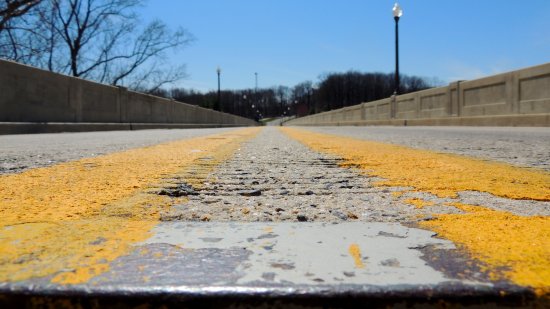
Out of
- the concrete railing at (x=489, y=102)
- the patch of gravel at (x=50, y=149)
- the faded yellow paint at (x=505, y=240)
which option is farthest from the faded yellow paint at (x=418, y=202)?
the concrete railing at (x=489, y=102)

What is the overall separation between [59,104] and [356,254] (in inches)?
611

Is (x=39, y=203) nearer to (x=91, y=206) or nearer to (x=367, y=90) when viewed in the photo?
(x=91, y=206)

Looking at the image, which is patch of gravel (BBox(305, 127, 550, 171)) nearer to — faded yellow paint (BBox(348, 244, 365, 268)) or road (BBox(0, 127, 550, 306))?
road (BBox(0, 127, 550, 306))

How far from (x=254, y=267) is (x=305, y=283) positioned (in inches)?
5.5

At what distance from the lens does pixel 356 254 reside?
1011mm

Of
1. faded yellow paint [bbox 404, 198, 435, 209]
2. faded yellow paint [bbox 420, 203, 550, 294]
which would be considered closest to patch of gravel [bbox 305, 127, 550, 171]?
faded yellow paint [bbox 404, 198, 435, 209]

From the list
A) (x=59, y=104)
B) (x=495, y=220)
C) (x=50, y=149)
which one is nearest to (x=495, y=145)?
(x=495, y=220)

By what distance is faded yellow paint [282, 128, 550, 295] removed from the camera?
891mm

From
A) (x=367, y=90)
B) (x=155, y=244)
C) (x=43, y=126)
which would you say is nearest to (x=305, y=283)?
(x=155, y=244)

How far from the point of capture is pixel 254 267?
0.91m

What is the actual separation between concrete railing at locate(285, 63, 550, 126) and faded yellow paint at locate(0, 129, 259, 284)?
12739 mm

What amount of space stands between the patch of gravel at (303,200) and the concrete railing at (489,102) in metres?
12.0

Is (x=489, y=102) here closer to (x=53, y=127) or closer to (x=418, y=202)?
(x=53, y=127)

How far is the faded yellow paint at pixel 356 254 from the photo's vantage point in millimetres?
929
